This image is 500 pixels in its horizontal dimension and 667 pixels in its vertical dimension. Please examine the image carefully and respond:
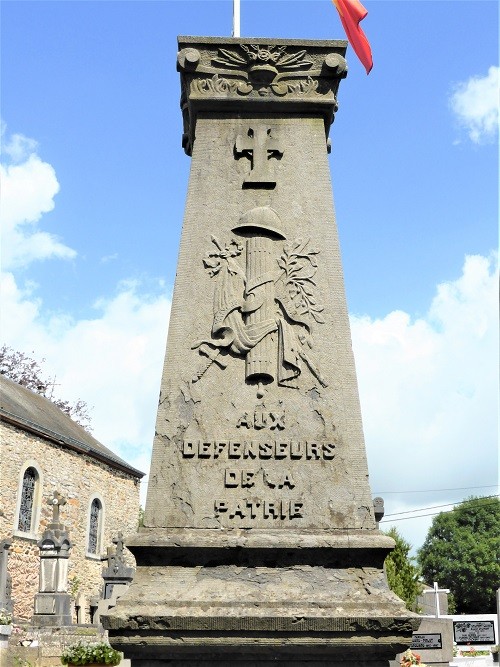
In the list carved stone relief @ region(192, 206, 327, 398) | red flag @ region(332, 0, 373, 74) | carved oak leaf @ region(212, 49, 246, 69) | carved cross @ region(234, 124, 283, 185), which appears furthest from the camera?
red flag @ region(332, 0, 373, 74)

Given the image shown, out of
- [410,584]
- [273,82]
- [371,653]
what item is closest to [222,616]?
[371,653]

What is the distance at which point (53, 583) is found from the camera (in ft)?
59.5

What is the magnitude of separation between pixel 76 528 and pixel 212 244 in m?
25.0

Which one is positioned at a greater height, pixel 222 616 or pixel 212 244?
pixel 212 244

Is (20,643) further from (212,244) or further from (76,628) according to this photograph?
(212,244)

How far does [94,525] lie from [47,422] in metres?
4.82

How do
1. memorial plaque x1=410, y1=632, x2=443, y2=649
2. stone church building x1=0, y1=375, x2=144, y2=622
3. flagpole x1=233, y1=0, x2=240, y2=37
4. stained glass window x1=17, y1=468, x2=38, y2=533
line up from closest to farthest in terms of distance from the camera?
flagpole x1=233, y1=0, x2=240, y2=37, memorial plaque x1=410, y1=632, x2=443, y2=649, stone church building x1=0, y1=375, x2=144, y2=622, stained glass window x1=17, y1=468, x2=38, y2=533

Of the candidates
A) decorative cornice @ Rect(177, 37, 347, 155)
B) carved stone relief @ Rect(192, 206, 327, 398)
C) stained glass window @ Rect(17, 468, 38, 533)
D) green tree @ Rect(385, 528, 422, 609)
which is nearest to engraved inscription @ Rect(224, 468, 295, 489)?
carved stone relief @ Rect(192, 206, 327, 398)

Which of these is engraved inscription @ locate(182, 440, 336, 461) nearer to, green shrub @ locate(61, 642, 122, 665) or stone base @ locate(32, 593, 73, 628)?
green shrub @ locate(61, 642, 122, 665)

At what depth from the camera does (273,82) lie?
4984 mm

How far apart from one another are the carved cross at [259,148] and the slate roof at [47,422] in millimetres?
20959

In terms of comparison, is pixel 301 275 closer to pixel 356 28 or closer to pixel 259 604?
pixel 259 604

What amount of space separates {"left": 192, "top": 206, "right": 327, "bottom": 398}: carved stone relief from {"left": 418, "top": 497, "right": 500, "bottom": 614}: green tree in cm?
5068

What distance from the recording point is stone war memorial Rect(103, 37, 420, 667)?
3631mm
